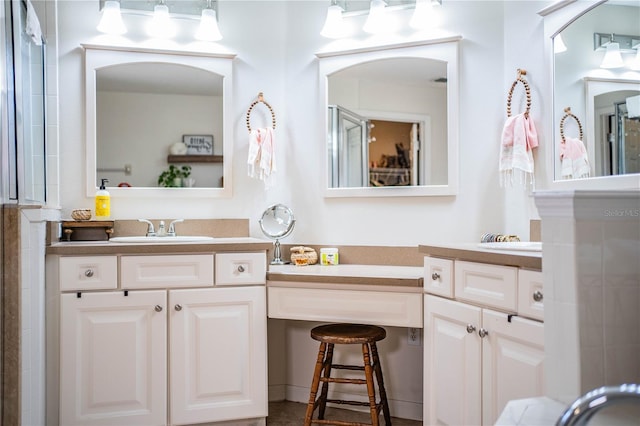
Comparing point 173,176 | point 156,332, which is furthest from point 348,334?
point 173,176

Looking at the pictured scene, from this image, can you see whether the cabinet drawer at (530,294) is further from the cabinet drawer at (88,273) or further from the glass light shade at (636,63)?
the cabinet drawer at (88,273)

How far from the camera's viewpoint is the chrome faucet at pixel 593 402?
82cm

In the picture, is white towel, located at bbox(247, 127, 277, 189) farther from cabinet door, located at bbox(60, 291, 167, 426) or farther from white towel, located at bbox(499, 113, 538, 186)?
white towel, located at bbox(499, 113, 538, 186)

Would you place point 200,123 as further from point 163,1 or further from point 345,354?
point 345,354

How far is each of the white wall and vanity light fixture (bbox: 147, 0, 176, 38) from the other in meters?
0.07

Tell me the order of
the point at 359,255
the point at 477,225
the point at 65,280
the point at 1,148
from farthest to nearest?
the point at 359,255 < the point at 477,225 < the point at 65,280 < the point at 1,148

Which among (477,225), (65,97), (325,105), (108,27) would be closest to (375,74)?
(325,105)

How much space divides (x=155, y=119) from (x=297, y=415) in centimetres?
171

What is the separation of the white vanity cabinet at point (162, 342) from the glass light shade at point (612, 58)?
1619mm

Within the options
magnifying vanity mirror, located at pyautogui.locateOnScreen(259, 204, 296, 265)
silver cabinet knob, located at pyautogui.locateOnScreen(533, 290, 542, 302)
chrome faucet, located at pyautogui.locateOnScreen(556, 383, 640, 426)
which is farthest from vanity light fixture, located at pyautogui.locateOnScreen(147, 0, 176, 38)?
chrome faucet, located at pyautogui.locateOnScreen(556, 383, 640, 426)

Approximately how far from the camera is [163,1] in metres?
3.00

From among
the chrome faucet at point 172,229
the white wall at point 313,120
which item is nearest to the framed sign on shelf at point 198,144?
the white wall at point 313,120

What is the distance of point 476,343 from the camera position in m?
2.06

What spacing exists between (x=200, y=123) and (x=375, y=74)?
3.17 feet
